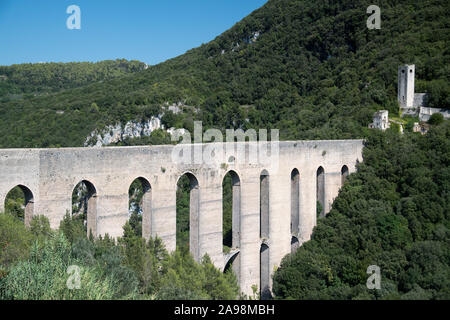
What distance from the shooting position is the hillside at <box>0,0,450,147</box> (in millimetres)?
35375

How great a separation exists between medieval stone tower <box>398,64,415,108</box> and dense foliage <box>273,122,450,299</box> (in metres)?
6.64

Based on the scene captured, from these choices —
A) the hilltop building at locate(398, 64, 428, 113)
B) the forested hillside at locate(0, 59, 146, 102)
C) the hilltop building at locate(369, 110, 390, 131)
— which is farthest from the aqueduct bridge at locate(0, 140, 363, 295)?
the forested hillside at locate(0, 59, 146, 102)

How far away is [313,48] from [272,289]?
3628cm

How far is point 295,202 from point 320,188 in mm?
2395

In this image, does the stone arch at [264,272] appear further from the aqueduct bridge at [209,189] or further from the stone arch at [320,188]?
the stone arch at [320,188]

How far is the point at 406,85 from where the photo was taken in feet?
107

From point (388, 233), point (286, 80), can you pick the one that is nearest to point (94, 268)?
point (388, 233)

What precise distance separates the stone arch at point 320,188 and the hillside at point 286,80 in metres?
4.12

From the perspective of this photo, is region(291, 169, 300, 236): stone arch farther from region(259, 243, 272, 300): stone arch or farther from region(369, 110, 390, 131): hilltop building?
region(369, 110, 390, 131): hilltop building

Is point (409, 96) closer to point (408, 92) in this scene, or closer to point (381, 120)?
point (408, 92)

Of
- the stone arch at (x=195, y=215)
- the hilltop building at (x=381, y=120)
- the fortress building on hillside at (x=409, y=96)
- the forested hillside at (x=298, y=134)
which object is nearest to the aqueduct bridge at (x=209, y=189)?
the stone arch at (x=195, y=215)

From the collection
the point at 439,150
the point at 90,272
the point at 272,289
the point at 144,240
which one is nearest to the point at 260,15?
the point at 439,150

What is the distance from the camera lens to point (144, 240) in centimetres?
1531

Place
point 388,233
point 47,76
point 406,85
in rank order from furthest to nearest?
1. point 47,76
2. point 406,85
3. point 388,233
